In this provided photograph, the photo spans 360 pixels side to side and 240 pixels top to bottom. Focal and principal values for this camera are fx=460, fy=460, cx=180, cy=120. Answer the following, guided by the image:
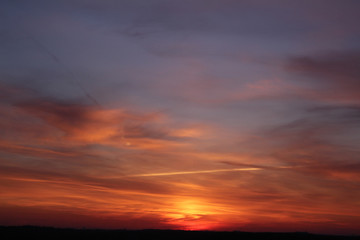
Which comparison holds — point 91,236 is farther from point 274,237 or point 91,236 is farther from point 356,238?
point 356,238

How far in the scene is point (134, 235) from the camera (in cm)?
5419

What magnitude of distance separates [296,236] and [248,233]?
5.81m

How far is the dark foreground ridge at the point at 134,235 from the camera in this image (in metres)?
51.6

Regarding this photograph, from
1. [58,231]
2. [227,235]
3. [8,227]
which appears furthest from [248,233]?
[8,227]

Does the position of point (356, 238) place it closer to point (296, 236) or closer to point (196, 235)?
point (296, 236)

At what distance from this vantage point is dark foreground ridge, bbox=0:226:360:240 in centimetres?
5162

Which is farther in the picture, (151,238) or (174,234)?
(174,234)

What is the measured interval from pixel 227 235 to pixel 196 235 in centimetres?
379

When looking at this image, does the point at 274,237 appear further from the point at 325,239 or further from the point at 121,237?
the point at 121,237

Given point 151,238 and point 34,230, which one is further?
point 34,230

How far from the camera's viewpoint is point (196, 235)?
5616 cm

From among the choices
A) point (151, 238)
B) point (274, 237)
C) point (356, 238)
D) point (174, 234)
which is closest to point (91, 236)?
point (151, 238)

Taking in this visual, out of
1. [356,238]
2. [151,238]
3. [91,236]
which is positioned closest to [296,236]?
[356,238]

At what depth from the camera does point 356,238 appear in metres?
57.2
